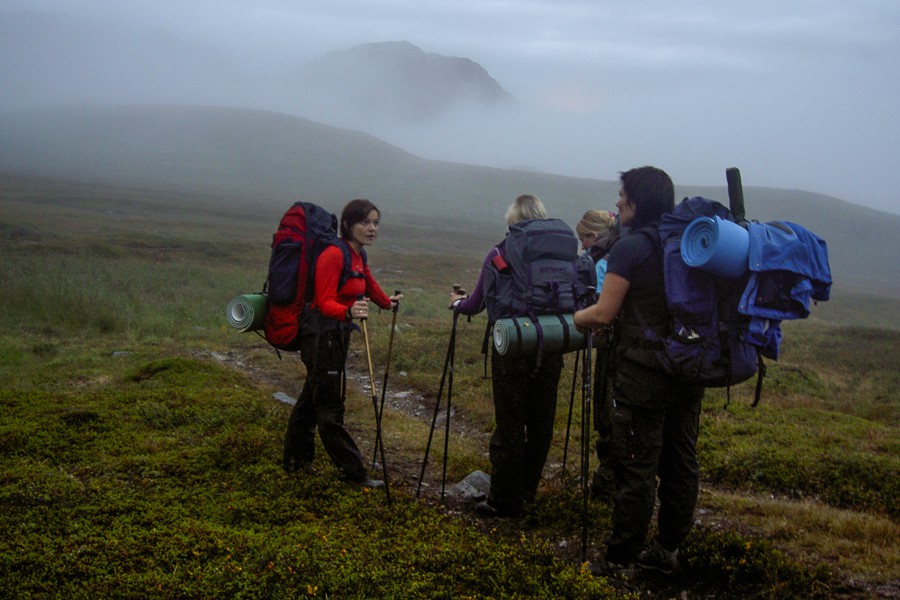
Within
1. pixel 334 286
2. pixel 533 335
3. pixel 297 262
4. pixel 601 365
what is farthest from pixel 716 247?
A: pixel 297 262

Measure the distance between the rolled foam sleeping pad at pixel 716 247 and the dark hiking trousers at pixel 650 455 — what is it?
3.02 ft

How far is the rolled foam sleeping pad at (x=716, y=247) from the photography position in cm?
438

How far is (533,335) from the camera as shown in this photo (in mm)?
5762

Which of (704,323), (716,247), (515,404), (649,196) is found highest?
(649,196)

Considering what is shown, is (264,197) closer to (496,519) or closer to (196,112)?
(196,112)

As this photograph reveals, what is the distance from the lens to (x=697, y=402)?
205 inches

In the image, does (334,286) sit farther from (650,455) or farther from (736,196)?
Answer: (736,196)

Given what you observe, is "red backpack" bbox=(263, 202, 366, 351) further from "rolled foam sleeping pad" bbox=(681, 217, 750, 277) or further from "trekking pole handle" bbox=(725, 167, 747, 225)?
"trekking pole handle" bbox=(725, 167, 747, 225)

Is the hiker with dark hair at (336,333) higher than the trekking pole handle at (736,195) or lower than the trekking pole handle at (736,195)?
lower

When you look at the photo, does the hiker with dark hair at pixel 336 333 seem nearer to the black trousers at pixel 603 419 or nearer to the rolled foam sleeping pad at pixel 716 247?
the black trousers at pixel 603 419

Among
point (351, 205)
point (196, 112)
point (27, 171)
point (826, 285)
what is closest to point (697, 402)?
point (826, 285)

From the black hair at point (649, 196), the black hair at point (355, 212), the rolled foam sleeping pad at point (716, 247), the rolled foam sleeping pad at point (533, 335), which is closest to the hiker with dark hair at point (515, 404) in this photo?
the rolled foam sleeping pad at point (533, 335)

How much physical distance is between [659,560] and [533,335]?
2048 millimetres

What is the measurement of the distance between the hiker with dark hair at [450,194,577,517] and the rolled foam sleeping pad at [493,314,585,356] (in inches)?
7.1
